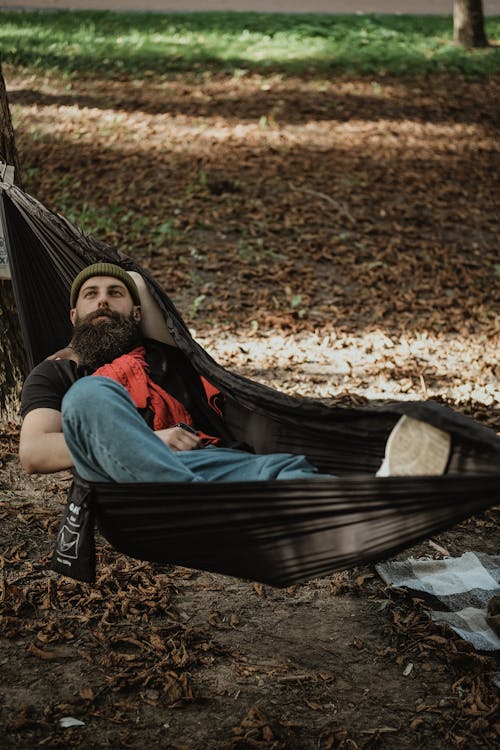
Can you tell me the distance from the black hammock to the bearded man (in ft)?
0.27

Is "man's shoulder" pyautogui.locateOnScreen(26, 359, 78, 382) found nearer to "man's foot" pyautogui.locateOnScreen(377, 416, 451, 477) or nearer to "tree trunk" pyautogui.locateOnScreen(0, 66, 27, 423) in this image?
"tree trunk" pyautogui.locateOnScreen(0, 66, 27, 423)

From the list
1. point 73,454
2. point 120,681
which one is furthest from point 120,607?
point 73,454

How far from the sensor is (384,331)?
14.6 ft

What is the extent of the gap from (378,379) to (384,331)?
600mm

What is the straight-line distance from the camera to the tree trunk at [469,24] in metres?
9.26

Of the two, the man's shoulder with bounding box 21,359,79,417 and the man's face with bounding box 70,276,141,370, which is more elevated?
the man's face with bounding box 70,276,141,370

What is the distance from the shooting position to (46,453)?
6.60ft

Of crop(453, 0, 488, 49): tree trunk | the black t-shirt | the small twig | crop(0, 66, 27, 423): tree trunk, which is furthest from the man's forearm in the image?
crop(453, 0, 488, 49): tree trunk

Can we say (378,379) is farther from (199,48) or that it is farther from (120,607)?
(199,48)

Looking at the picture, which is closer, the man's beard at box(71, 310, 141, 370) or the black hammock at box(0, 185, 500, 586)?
the black hammock at box(0, 185, 500, 586)

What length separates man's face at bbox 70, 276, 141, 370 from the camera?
93.5 inches

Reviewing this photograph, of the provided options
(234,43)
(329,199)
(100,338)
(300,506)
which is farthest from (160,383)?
(234,43)

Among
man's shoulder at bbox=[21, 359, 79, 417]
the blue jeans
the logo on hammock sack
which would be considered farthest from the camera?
man's shoulder at bbox=[21, 359, 79, 417]

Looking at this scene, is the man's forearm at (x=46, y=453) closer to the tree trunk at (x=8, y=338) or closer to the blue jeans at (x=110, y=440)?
the blue jeans at (x=110, y=440)
